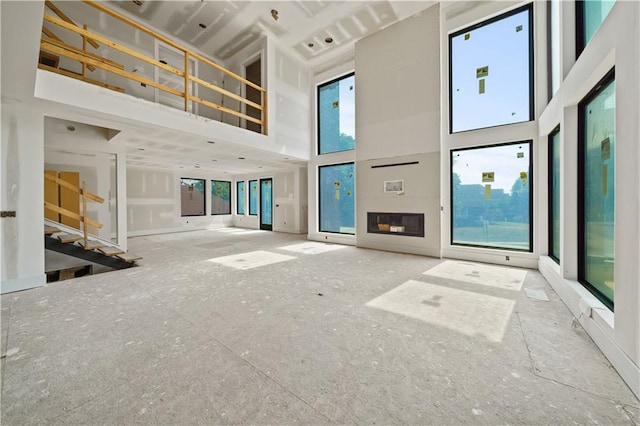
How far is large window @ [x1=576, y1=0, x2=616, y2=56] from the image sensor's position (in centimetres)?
235

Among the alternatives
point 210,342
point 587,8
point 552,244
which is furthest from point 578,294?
point 210,342

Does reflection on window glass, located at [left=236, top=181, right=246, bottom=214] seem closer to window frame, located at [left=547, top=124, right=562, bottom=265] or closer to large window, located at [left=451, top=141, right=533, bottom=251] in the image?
large window, located at [left=451, top=141, right=533, bottom=251]

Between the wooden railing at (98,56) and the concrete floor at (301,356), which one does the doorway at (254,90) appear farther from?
the concrete floor at (301,356)

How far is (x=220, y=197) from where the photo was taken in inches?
461

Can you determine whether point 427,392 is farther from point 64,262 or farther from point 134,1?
point 134,1

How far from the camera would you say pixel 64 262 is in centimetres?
471

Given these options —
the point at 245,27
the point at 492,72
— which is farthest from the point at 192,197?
the point at 492,72

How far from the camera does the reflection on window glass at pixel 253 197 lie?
11.1m

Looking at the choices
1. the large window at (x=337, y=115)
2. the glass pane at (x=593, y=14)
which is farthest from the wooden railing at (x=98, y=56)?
the glass pane at (x=593, y=14)

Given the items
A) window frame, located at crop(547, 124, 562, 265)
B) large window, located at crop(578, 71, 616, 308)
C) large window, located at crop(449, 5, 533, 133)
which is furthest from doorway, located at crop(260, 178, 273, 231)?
large window, located at crop(578, 71, 616, 308)

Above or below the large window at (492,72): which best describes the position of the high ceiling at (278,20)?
above

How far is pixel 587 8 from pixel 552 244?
3.13 metres

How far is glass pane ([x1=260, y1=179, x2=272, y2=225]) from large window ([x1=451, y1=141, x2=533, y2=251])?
7.30m

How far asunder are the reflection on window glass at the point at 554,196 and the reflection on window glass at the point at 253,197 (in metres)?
9.63
